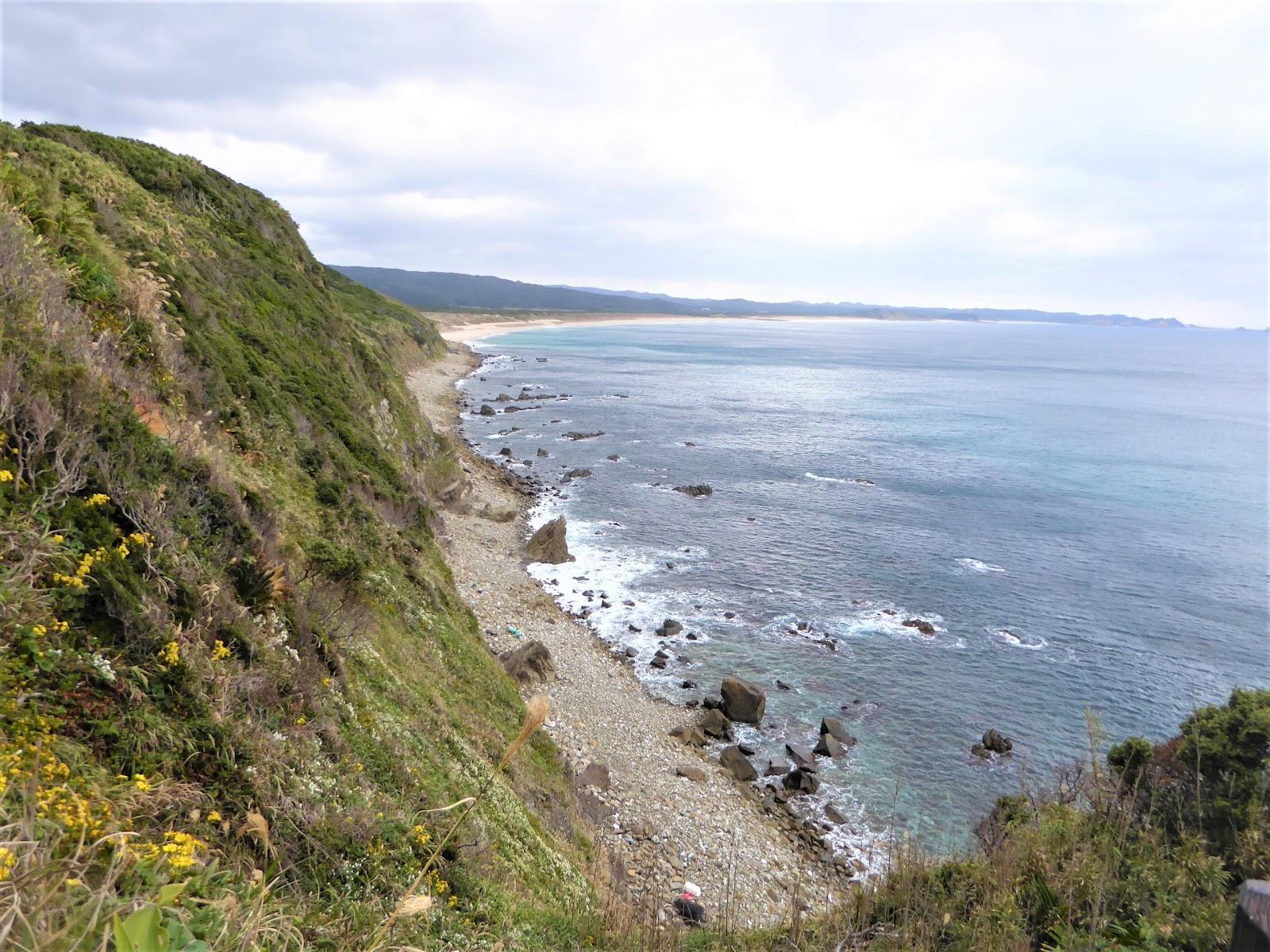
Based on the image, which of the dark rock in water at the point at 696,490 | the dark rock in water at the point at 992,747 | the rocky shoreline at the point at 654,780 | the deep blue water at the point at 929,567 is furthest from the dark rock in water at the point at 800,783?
the dark rock in water at the point at 696,490

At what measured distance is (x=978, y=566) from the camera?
36250mm

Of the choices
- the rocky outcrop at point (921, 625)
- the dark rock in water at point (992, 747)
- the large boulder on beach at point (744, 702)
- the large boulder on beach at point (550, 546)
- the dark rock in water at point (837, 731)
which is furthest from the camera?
the large boulder on beach at point (550, 546)

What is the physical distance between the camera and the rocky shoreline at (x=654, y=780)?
15.6 meters

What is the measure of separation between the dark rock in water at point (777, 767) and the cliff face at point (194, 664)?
27.2 feet

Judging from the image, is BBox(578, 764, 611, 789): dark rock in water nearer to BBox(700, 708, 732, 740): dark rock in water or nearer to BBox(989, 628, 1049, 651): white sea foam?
BBox(700, 708, 732, 740): dark rock in water

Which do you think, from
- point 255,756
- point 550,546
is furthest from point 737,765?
point 255,756

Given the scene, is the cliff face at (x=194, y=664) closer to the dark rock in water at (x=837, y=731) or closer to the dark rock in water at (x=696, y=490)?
the dark rock in water at (x=837, y=731)

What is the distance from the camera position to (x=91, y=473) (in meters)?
6.00

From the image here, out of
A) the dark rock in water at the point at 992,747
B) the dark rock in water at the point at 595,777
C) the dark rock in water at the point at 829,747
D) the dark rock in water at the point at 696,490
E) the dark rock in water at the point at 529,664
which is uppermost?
the dark rock in water at the point at 696,490

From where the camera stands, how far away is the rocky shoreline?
51.2ft

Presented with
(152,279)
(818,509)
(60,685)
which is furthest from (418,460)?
(60,685)

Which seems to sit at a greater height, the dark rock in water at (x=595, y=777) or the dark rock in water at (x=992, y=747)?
the dark rock in water at (x=595, y=777)

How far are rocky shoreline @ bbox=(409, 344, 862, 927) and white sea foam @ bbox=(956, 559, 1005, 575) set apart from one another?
59.5ft

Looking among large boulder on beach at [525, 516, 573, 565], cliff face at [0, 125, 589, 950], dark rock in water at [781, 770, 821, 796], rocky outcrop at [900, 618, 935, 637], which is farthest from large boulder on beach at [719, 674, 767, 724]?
large boulder on beach at [525, 516, 573, 565]
